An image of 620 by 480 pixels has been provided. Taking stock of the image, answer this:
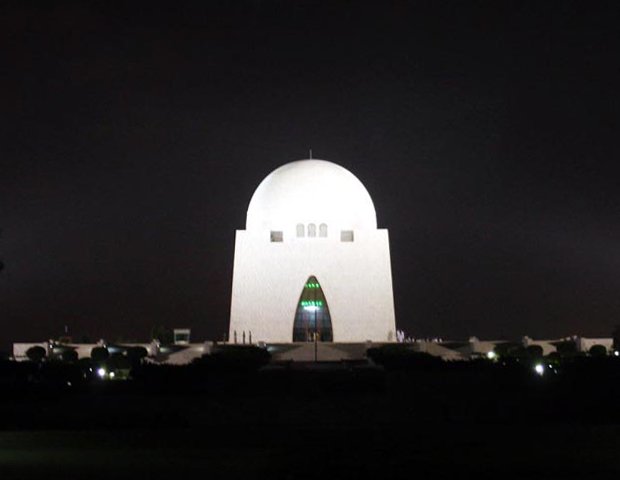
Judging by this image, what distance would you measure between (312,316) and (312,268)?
152 centimetres

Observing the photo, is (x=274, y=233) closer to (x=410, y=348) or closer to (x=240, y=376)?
(x=410, y=348)

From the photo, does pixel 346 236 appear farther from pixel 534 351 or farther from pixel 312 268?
pixel 534 351

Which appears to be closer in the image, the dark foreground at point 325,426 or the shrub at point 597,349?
the dark foreground at point 325,426

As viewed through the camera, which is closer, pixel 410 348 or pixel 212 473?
pixel 212 473

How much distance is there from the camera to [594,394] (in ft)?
50.4

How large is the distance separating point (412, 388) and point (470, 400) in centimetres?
166

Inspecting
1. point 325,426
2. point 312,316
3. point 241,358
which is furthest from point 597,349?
point 325,426

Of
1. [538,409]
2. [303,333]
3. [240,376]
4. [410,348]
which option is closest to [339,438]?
[538,409]

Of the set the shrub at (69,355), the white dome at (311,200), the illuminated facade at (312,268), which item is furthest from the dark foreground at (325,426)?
A: the white dome at (311,200)

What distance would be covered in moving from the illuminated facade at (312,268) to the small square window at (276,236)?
32mm

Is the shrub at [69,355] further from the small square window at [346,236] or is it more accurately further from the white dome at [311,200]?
the small square window at [346,236]

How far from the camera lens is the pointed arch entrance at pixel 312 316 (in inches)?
1373

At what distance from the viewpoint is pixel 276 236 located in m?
35.7

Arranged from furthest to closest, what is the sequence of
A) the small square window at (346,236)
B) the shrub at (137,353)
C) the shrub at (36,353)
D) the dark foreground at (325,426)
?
the small square window at (346,236), the shrub at (36,353), the shrub at (137,353), the dark foreground at (325,426)
